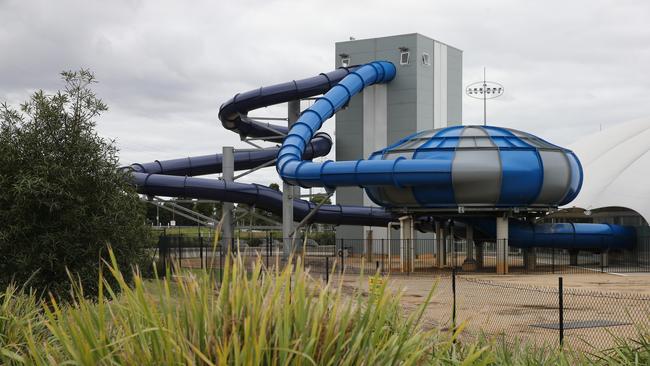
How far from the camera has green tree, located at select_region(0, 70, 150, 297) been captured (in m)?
16.3

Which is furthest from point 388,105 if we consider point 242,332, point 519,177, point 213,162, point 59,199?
point 242,332

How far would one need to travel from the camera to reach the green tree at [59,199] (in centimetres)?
1633

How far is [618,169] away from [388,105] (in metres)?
16.0

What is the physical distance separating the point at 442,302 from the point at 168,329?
71.2 ft

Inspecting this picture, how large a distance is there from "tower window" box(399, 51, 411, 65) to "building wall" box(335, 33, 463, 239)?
21cm

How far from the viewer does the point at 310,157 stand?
55188mm

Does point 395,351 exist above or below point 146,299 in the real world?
below

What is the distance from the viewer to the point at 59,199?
16672mm

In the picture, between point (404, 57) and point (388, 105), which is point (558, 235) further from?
point (404, 57)

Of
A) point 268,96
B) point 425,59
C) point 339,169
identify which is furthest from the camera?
point 425,59

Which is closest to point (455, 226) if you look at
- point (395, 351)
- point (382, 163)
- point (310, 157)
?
point (382, 163)

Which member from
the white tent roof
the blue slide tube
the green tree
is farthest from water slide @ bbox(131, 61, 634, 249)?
the green tree

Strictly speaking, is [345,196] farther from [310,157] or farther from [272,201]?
[272,201]

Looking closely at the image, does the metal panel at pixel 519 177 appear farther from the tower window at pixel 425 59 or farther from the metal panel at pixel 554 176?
the tower window at pixel 425 59
